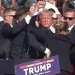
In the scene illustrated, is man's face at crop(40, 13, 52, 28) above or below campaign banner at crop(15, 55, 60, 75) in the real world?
above

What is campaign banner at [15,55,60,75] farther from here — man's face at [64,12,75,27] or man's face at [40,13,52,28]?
man's face at [64,12,75,27]

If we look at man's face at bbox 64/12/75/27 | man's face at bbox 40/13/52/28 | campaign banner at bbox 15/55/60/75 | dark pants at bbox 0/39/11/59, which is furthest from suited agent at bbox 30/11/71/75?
man's face at bbox 64/12/75/27

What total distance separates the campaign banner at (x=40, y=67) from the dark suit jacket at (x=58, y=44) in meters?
0.20

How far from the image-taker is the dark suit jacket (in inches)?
257

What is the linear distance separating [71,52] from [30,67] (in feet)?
2.86

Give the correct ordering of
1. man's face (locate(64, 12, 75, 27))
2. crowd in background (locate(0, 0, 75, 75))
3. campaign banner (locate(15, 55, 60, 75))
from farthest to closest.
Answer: man's face (locate(64, 12, 75, 27))
crowd in background (locate(0, 0, 75, 75))
campaign banner (locate(15, 55, 60, 75))

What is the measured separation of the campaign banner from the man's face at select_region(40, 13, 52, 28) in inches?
22.0

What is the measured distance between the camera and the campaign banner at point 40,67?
6033 mm

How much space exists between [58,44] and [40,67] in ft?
1.81

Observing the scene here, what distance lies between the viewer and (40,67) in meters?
6.21

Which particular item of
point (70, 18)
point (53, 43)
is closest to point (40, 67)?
point (53, 43)

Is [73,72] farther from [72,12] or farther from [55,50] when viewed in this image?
[72,12]

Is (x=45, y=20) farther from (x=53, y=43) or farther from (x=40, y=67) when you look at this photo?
(x=40, y=67)

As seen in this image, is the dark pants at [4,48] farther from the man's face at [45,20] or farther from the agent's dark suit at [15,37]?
the man's face at [45,20]
